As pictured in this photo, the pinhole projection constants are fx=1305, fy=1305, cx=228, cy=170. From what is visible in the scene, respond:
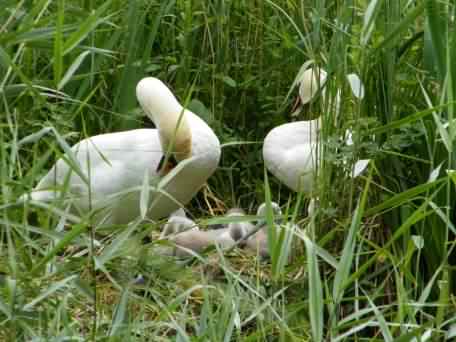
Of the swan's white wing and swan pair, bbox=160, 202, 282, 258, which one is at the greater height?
the swan's white wing

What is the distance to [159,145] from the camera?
3963mm

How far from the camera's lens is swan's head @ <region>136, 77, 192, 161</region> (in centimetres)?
387

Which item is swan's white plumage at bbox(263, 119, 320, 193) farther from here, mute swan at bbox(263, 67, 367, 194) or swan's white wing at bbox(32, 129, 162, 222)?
swan's white wing at bbox(32, 129, 162, 222)

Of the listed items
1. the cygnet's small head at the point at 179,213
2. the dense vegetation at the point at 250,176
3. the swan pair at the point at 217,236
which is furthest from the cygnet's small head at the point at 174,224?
the dense vegetation at the point at 250,176

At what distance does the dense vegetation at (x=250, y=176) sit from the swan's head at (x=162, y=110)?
0.15 metres

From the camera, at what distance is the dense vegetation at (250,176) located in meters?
2.68

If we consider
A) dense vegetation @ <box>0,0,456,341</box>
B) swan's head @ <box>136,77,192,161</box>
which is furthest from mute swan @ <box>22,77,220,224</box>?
dense vegetation @ <box>0,0,456,341</box>

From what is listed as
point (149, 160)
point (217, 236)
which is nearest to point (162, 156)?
point (149, 160)

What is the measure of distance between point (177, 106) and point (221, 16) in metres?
0.51

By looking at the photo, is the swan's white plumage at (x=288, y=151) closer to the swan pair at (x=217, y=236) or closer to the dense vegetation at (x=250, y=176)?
the swan pair at (x=217, y=236)

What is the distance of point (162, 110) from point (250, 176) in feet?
1.81

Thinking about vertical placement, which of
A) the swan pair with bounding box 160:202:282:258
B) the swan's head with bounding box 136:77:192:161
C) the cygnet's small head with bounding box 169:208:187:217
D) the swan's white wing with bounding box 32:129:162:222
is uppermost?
the swan's head with bounding box 136:77:192:161

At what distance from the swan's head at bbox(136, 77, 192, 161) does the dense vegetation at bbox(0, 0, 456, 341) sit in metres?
0.15

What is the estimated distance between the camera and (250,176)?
14.6ft
